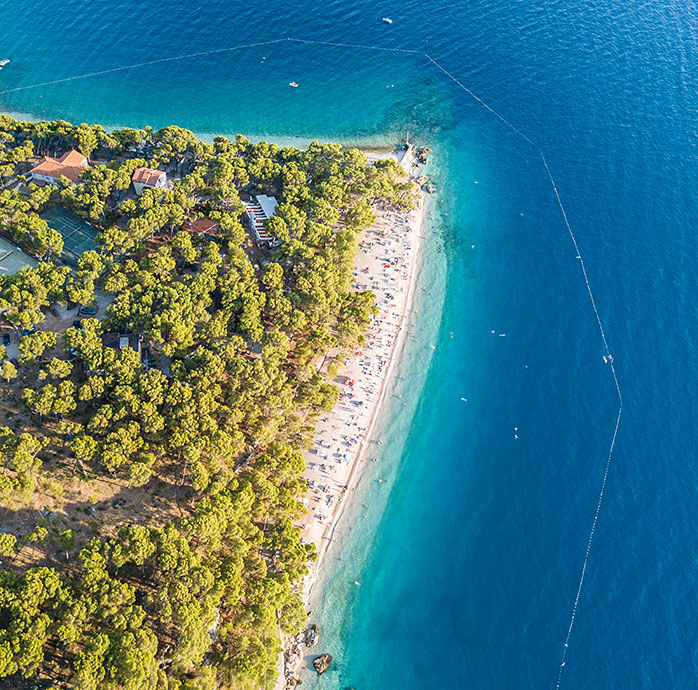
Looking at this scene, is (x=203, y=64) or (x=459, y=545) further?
(x=203, y=64)

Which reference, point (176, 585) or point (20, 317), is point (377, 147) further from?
point (176, 585)

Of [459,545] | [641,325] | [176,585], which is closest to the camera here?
[176,585]

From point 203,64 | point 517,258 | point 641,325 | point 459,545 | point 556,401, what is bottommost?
point 459,545

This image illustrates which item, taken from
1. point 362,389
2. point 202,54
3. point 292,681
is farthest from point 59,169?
point 292,681

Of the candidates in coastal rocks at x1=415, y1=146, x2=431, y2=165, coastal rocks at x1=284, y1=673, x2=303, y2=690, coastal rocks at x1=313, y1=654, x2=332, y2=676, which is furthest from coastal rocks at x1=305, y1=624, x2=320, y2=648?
coastal rocks at x1=415, y1=146, x2=431, y2=165

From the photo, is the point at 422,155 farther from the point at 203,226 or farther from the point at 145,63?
the point at 145,63

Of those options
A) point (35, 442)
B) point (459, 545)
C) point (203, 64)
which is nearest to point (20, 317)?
point (35, 442)

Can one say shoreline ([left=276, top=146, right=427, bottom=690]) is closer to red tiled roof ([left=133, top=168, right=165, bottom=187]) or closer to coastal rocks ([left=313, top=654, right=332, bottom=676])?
coastal rocks ([left=313, top=654, right=332, bottom=676])

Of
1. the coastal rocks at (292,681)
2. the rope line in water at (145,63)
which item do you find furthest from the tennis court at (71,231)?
the coastal rocks at (292,681)
